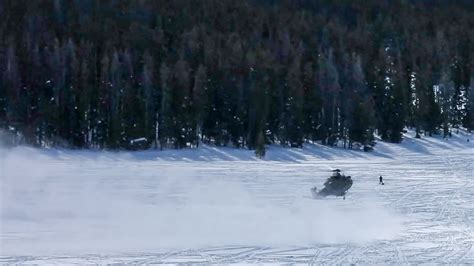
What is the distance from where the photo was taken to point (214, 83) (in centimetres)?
6631

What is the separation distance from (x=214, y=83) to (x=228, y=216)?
4373 cm

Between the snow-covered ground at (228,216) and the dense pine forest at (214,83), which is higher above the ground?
the dense pine forest at (214,83)

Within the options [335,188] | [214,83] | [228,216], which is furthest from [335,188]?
[214,83]

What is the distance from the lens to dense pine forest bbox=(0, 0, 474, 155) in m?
62.6

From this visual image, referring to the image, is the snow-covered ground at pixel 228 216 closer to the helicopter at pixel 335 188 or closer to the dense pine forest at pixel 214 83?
the helicopter at pixel 335 188

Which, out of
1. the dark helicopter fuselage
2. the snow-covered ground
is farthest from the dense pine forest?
the dark helicopter fuselage

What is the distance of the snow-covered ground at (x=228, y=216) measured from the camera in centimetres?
1739

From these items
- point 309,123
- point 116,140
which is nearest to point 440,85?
point 309,123

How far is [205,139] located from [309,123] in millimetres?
8179

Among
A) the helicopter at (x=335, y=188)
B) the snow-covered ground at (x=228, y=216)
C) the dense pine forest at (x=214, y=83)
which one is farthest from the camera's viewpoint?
the dense pine forest at (x=214, y=83)

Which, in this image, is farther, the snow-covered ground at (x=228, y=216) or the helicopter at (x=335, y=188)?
the helicopter at (x=335, y=188)

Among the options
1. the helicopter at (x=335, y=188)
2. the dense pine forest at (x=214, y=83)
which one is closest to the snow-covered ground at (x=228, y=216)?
the helicopter at (x=335, y=188)

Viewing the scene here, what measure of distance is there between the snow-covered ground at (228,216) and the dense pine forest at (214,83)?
55.4 feet

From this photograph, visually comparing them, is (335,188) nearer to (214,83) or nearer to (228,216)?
(228,216)
